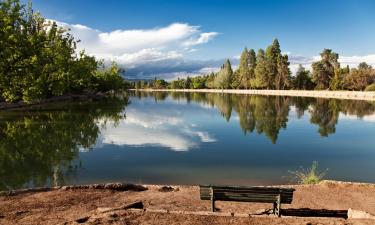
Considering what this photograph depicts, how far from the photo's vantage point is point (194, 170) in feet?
61.6

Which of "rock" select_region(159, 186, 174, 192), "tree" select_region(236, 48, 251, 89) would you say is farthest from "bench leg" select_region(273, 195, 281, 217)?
"tree" select_region(236, 48, 251, 89)

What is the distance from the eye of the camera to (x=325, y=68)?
122 metres

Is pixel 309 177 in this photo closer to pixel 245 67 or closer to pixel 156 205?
pixel 156 205

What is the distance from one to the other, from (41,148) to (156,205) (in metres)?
15.1

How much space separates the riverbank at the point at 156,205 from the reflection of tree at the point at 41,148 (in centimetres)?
410

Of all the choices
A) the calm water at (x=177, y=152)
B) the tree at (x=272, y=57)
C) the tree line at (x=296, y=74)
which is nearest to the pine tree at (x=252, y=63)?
the tree line at (x=296, y=74)

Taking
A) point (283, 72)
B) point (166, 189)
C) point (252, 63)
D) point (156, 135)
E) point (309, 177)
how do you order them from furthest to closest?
point (252, 63), point (283, 72), point (156, 135), point (309, 177), point (166, 189)

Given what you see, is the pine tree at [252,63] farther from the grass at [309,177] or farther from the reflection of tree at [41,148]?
the grass at [309,177]

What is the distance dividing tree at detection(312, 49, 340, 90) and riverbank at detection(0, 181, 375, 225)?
11445cm

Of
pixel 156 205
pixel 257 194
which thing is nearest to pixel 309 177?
pixel 257 194

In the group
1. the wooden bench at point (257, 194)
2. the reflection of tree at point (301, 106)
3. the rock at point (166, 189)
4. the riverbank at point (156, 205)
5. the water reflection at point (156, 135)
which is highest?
the wooden bench at point (257, 194)

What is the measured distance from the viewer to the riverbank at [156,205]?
32.4 feet

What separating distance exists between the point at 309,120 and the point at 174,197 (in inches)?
1334

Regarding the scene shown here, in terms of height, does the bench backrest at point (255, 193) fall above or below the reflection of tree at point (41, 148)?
above
